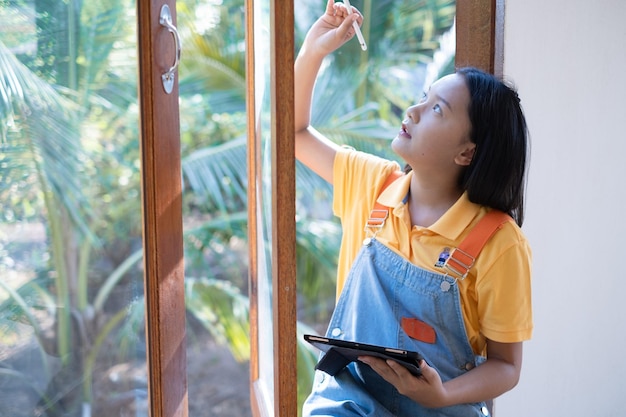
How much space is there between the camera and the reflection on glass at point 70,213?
138 cm

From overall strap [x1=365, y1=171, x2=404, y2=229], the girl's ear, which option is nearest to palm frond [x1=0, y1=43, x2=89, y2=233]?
overall strap [x1=365, y1=171, x2=404, y2=229]

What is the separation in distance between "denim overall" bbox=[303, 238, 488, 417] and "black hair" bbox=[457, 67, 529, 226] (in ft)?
0.69

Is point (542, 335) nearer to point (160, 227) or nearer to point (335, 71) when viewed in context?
point (160, 227)

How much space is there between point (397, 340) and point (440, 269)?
165 millimetres

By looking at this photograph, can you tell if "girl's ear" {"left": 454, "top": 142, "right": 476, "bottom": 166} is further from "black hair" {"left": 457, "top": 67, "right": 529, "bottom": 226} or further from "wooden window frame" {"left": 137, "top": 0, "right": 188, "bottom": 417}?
"wooden window frame" {"left": 137, "top": 0, "right": 188, "bottom": 417}

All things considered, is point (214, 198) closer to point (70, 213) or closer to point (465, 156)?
point (70, 213)

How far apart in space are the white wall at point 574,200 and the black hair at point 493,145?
39 centimetres

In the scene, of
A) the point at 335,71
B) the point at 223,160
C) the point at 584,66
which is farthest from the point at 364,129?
the point at 584,66

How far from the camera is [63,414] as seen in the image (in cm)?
154

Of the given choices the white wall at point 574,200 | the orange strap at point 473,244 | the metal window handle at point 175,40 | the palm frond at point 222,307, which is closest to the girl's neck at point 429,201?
the orange strap at point 473,244

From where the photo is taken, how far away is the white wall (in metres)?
1.99

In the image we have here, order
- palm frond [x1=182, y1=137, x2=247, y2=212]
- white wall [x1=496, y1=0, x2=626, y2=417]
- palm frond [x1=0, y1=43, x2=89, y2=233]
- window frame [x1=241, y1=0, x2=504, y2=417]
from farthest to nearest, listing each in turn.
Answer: palm frond [x1=182, y1=137, x2=247, y2=212] < white wall [x1=496, y1=0, x2=626, y2=417] < palm frond [x1=0, y1=43, x2=89, y2=233] < window frame [x1=241, y1=0, x2=504, y2=417]

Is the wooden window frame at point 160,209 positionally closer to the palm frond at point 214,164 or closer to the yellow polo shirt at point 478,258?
the yellow polo shirt at point 478,258

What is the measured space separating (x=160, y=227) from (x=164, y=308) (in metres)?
0.18
